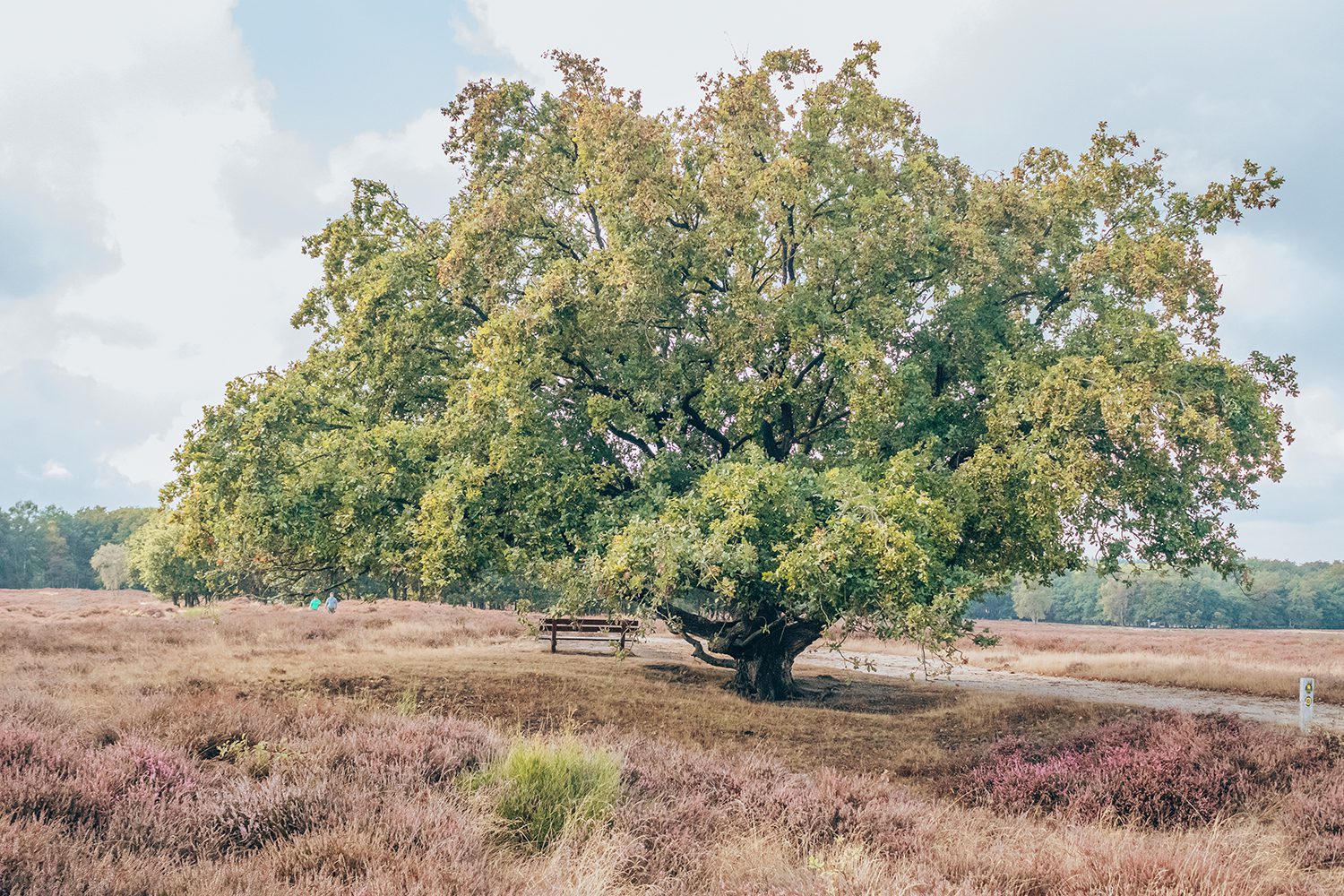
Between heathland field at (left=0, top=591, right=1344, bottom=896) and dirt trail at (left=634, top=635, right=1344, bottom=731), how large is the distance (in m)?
2.92

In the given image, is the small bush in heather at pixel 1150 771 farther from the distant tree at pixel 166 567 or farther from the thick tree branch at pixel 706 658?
the distant tree at pixel 166 567

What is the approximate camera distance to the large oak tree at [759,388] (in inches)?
520

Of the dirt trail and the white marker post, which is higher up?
the white marker post

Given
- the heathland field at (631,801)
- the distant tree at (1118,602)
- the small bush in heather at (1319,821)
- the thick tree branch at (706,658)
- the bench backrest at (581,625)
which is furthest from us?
the distant tree at (1118,602)

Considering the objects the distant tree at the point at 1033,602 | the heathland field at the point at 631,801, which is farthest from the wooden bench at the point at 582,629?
the distant tree at the point at 1033,602

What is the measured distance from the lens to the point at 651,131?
16.0 m

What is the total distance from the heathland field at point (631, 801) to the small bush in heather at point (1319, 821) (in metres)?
0.03

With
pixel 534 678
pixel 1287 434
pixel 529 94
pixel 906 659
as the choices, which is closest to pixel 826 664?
pixel 906 659

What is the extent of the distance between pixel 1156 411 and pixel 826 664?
55.3 feet

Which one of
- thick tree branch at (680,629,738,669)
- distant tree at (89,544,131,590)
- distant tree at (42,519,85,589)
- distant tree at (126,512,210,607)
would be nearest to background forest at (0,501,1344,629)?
distant tree at (42,519,85,589)

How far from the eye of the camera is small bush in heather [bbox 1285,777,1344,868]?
740 cm

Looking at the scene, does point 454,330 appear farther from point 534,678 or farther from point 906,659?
point 906,659

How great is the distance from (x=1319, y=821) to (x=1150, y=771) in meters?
1.79

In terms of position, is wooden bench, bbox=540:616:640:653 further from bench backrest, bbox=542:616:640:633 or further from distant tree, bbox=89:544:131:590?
distant tree, bbox=89:544:131:590
